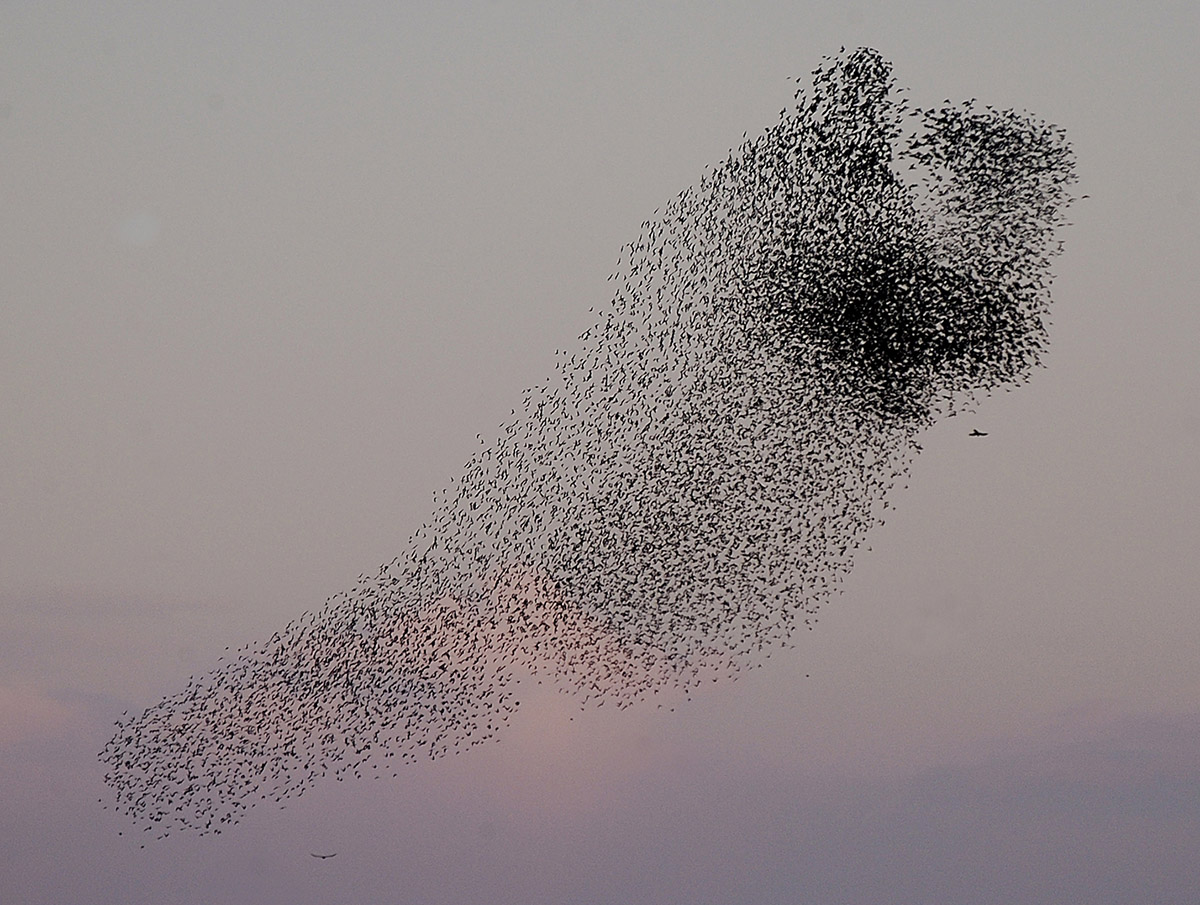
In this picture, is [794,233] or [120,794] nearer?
[794,233]

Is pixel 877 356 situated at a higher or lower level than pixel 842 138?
lower

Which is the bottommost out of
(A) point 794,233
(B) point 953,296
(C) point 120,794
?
(C) point 120,794

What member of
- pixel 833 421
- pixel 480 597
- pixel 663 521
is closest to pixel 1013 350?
pixel 833 421

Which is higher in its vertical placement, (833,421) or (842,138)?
(842,138)

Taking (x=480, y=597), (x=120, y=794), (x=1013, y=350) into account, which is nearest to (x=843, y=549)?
(x=1013, y=350)


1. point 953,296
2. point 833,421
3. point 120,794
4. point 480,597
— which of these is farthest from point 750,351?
point 120,794

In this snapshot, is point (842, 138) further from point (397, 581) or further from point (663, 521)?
point (397, 581)

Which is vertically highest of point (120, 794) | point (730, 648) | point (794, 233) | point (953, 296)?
point (794, 233)

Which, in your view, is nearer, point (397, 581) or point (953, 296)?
point (953, 296)

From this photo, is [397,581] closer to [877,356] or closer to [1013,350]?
[877,356]
